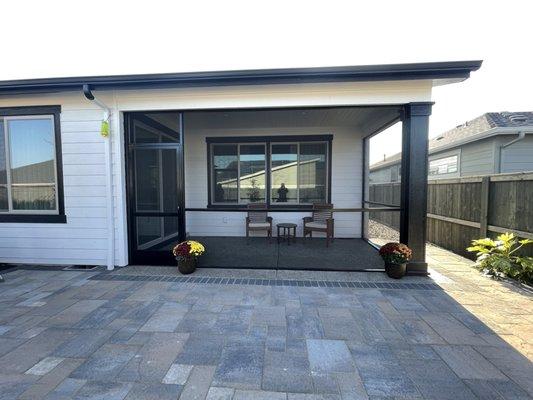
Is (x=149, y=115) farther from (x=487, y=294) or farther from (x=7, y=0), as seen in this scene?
(x=487, y=294)

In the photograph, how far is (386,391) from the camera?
1729mm

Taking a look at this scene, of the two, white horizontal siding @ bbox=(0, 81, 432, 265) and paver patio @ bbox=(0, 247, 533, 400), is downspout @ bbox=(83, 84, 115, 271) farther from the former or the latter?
paver patio @ bbox=(0, 247, 533, 400)

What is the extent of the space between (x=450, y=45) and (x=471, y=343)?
4852 mm

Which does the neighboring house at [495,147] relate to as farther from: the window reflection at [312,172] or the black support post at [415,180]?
the black support post at [415,180]

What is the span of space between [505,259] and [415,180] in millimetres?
1664

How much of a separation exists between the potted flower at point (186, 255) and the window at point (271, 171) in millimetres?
2785

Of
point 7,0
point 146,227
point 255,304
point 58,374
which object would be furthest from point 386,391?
point 7,0

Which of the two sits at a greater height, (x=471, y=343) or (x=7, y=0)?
(x=7, y=0)

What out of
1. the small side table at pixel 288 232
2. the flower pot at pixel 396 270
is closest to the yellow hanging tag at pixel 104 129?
the small side table at pixel 288 232

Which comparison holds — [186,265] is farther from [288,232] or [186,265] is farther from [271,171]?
[271,171]

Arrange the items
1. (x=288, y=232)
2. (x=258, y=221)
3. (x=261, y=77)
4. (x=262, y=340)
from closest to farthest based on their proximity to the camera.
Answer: (x=262, y=340) → (x=261, y=77) → (x=288, y=232) → (x=258, y=221)

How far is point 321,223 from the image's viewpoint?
6141 millimetres

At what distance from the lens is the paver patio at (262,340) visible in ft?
5.82

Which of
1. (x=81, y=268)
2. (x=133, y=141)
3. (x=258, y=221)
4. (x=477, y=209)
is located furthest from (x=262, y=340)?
(x=477, y=209)
